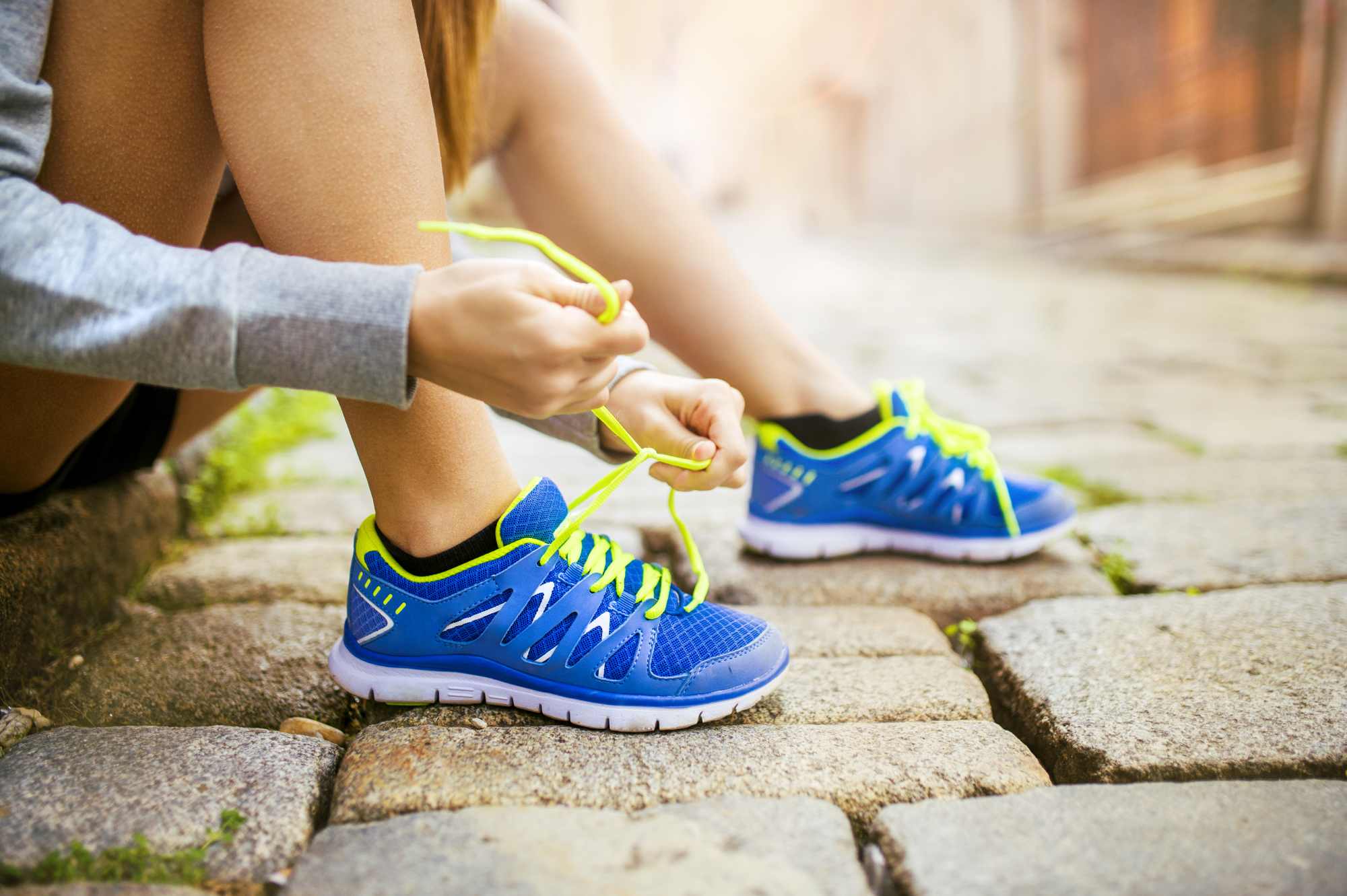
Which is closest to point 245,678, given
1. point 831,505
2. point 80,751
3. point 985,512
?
point 80,751

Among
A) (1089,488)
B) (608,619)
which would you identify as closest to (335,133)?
(608,619)

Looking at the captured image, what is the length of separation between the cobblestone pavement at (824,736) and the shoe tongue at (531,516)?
158 mm

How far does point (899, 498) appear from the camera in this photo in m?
1.17

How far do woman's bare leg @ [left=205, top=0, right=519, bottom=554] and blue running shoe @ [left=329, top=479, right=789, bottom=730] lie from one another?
0.44 ft

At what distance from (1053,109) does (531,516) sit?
894 centimetres

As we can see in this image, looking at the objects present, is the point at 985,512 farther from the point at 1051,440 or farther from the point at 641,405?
the point at 1051,440

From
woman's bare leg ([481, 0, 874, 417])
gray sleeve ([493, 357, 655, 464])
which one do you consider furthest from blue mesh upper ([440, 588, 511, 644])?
woman's bare leg ([481, 0, 874, 417])

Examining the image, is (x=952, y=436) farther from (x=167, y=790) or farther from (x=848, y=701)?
(x=167, y=790)

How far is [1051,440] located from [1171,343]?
1.36 meters

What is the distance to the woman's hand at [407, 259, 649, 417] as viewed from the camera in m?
0.56

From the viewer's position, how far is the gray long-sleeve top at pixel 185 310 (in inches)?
21.8

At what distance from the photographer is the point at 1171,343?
288 cm

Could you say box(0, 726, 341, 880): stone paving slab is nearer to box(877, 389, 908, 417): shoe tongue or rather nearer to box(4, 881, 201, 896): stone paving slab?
box(4, 881, 201, 896): stone paving slab

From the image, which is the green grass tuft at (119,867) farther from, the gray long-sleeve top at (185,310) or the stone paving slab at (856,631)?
the stone paving slab at (856,631)
